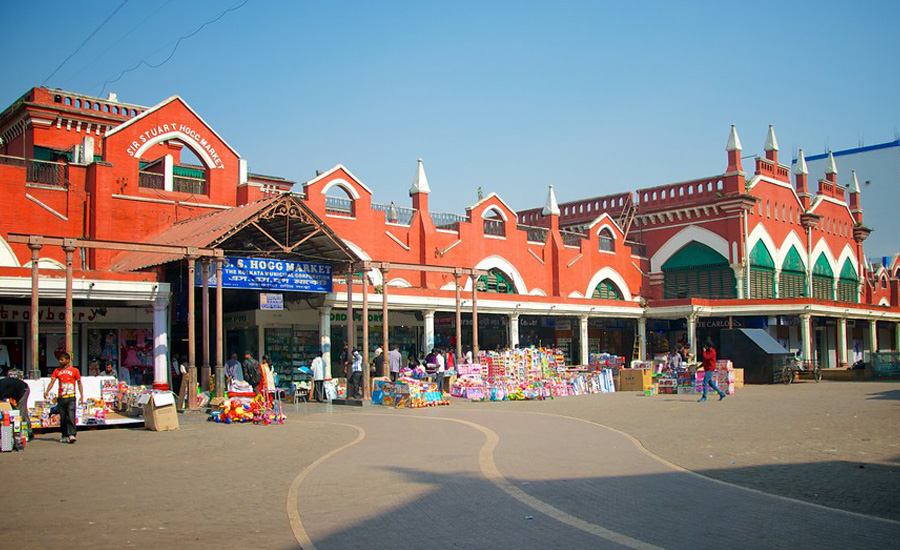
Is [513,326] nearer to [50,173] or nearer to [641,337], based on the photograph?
[641,337]

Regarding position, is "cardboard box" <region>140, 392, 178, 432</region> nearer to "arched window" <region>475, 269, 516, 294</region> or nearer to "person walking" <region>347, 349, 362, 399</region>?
"person walking" <region>347, 349, 362, 399</region>

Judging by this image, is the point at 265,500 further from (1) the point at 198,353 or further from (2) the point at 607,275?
(2) the point at 607,275

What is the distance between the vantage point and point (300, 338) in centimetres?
2806

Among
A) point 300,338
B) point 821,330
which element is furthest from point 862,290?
point 300,338

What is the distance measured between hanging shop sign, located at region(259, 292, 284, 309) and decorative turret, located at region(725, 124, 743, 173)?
27437mm

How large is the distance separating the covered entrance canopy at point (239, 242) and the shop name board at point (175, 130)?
2768mm

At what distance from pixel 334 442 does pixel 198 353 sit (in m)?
15.2

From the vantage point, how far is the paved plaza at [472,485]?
708 cm

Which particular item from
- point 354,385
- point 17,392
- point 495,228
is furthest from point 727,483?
point 495,228

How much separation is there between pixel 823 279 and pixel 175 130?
40.2 m

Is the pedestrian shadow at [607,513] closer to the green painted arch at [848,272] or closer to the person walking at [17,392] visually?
the person walking at [17,392]

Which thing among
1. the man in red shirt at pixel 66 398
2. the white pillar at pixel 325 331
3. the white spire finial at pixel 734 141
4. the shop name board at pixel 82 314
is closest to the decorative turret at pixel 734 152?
the white spire finial at pixel 734 141

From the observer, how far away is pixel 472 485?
929 cm

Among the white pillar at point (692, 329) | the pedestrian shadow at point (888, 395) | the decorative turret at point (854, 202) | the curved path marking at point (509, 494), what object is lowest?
the pedestrian shadow at point (888, 395)
